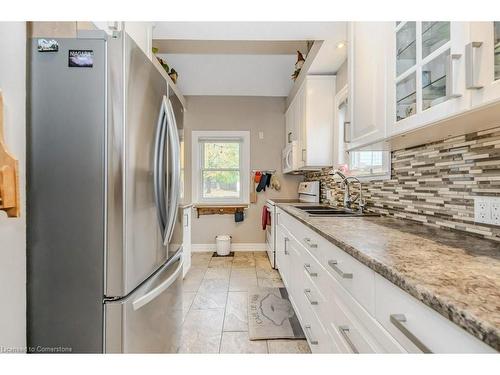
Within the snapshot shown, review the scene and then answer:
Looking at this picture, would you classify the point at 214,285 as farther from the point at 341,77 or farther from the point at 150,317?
the point at 341,77

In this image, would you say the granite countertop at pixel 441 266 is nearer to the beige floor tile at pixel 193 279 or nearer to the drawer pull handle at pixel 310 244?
the drawer pull handle at pixel 310 244

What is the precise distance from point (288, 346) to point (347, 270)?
114 cm

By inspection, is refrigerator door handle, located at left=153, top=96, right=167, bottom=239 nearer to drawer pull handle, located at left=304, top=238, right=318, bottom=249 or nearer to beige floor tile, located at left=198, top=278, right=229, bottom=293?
drawer pull handle, located at left=304, top=238, right=318, bottom=249

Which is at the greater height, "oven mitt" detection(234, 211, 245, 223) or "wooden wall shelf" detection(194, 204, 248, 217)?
"wooden wall shelf" detection(194, 204, 248, 217)

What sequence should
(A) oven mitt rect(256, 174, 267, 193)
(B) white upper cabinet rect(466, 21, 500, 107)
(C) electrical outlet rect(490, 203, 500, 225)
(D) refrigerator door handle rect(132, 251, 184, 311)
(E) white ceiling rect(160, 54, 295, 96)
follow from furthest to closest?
(A) oven mitt rect(256, 174, 267, 193)
(E) white ceiling rect(160, 54, 295, 96)
(D) refrigerator door handle rect(132, 251, 184, 311)
(C) electrical outlet rect(490, 203, 500, 225)
(B) white upper cabinet rect(466, 21, 500, 107)

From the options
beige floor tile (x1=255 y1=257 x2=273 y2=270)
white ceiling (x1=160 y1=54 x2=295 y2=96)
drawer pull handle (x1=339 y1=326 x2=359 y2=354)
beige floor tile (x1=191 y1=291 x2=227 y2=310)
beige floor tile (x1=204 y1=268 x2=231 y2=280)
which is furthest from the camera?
white ceiling (x1=160 y1=54 x2=295 y2=96)

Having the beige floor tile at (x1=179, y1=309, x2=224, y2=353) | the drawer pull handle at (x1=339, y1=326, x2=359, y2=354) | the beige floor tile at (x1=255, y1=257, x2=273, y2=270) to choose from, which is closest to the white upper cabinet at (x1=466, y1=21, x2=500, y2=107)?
the drawer pull handle at (x1=339, y1=326, x2=359, y2=354)

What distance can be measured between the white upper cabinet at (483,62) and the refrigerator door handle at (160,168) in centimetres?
125

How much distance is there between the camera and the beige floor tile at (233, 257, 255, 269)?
3.71 meters

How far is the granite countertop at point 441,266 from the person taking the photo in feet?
1.65

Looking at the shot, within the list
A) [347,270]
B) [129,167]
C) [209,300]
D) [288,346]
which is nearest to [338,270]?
[347,270]

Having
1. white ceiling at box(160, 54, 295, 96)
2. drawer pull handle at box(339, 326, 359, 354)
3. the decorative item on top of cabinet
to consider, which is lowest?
drawer pull handle at box(339, 326, 359, 354)

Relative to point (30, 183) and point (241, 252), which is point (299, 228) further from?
point (241, 252)

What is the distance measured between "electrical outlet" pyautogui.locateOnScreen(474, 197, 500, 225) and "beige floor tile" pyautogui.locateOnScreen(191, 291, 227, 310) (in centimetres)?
202
